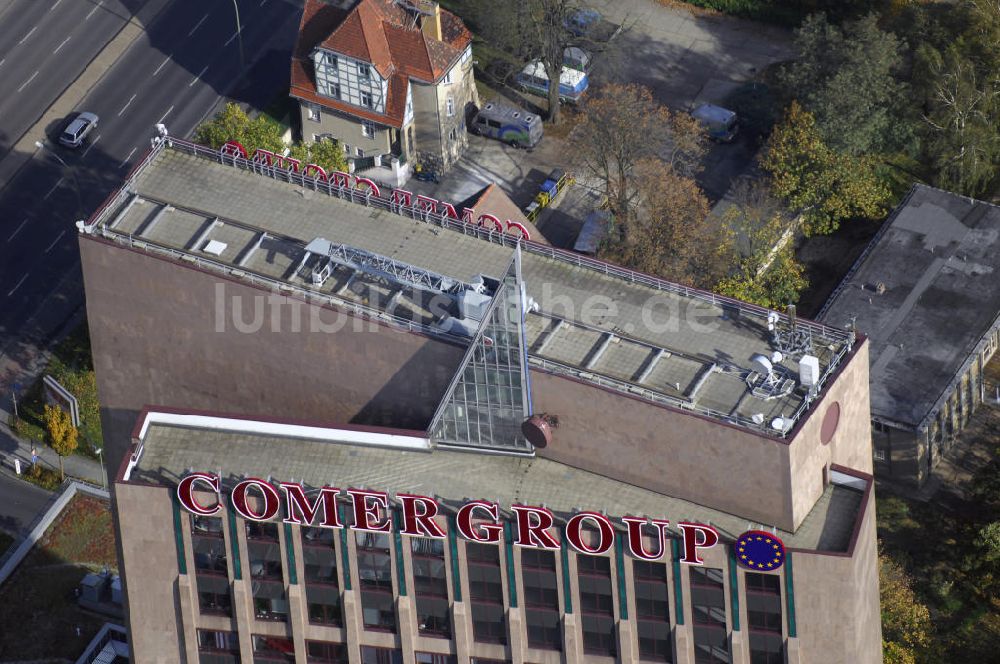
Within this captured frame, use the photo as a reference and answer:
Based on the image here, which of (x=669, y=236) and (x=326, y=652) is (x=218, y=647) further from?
(x=669, y=236)

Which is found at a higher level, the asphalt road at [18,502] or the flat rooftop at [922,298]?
the flat rooftop at [922,298]

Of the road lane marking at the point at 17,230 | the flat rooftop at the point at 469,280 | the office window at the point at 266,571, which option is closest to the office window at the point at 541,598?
the flat rooftop at the point at 469,280

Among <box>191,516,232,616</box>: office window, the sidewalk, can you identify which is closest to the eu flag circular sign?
<box>191,516,232,616</box>: office window

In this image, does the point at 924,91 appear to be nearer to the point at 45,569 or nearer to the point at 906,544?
the point at 906,544

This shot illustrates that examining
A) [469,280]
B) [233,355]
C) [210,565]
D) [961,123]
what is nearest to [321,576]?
[210,565]

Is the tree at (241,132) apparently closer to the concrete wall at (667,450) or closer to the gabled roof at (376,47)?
the gabled roof at (376,47)

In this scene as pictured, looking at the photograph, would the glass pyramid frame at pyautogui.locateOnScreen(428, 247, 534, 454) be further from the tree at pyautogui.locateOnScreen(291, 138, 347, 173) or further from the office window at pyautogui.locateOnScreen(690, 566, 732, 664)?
the tree at pyautogui.locateOnScreen(291, 138, 347, 173)
